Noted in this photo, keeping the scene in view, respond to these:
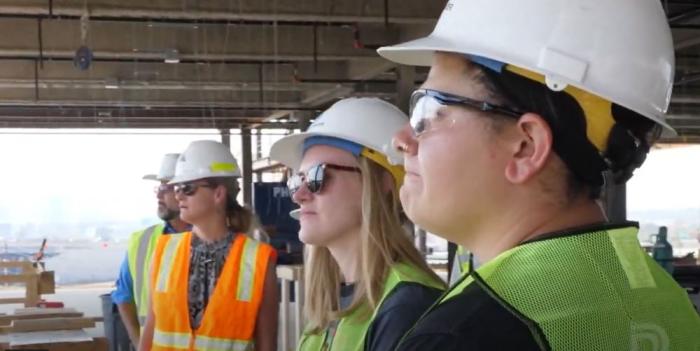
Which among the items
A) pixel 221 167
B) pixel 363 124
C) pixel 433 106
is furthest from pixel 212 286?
pixel 433 106

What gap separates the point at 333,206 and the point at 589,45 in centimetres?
143

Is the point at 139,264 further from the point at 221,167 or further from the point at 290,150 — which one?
the point at 290,150

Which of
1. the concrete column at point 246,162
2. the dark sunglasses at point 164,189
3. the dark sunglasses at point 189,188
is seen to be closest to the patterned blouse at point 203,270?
the dark sunglasses at point 189,188

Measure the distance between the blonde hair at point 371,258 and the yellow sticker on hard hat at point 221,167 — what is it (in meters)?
2.19

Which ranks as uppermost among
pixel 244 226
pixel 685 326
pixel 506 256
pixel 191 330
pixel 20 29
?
Result: pixel 20 29

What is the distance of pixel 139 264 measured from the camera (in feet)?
18.3

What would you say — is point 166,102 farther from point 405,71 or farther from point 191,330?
point 191,330

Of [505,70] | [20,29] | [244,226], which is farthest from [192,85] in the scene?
Result: [505,70]

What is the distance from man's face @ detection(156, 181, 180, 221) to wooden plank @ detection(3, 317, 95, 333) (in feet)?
2.91

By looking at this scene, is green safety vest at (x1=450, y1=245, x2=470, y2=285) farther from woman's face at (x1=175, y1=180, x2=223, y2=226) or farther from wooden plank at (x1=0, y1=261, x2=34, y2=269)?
wooden plank at (x1=0, y1=261, x2=34, y2=269)

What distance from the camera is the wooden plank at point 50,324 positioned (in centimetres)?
625

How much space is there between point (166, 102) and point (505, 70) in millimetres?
15243

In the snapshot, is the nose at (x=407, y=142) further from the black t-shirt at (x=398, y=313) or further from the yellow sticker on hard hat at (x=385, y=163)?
the yellow sticker on hard hat at (x=385, y=163)

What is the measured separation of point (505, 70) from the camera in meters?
1.28
